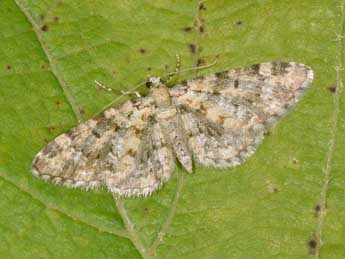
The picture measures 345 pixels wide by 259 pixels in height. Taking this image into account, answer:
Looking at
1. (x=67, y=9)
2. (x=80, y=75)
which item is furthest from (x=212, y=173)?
(x=67, y=9)

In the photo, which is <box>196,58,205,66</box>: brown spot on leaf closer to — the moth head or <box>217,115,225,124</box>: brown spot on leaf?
the moth head

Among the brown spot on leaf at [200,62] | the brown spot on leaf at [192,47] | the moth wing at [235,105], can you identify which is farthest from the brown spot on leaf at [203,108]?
the brown spot on leaf at [192,47]

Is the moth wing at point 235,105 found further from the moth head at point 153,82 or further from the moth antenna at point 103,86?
the moth antenna at point 103,86

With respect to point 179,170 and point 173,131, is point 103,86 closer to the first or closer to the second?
point 173,131

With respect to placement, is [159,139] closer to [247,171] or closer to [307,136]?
[247,171]

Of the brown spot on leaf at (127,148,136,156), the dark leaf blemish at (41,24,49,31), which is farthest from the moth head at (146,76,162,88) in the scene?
the dark leaf blemish at (41,24,49,31)

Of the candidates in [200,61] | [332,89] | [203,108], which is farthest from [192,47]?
[332,89]

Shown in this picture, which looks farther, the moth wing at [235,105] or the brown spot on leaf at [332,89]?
the moth wing at [235,105]
